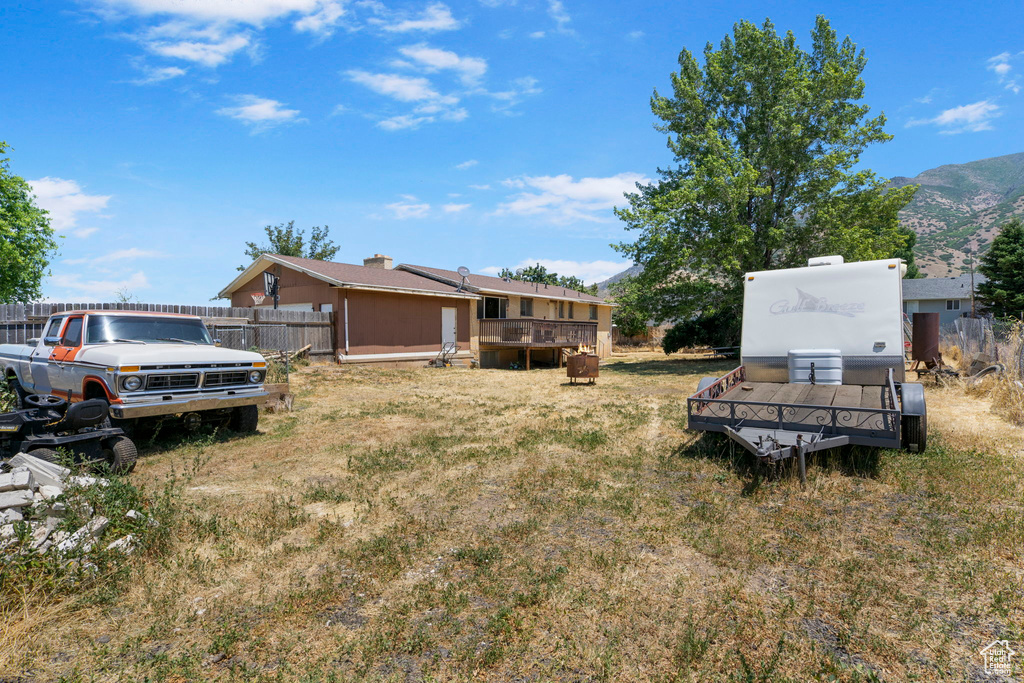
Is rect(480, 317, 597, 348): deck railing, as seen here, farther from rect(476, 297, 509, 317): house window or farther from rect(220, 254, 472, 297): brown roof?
rect(220, 254, 472, 297): brown roof

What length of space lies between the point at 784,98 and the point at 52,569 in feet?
90.6

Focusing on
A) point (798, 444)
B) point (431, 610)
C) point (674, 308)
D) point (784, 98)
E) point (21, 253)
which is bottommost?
point (431, 610)

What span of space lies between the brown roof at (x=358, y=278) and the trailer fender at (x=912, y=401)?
16.5 metres

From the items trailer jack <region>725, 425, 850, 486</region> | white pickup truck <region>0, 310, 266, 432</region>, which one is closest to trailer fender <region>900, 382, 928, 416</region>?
trailer jack <region>725, 425, 850, 486</region>

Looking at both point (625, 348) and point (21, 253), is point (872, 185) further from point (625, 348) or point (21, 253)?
point (21, 253)

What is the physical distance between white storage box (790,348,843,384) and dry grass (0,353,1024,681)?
1.60 metres

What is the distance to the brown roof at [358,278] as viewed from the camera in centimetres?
1984

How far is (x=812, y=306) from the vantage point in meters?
8.76

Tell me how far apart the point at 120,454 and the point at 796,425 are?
785 cm

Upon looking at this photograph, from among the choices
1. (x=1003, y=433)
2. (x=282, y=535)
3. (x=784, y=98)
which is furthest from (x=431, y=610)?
(x=784, y=98)

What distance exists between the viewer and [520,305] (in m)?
27.7

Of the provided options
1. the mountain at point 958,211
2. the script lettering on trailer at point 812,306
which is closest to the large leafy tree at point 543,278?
the mountain at point 958,211

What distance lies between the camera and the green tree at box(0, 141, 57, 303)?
1208 inches

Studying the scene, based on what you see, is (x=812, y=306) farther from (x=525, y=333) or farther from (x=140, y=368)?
(x=525, y=333)
